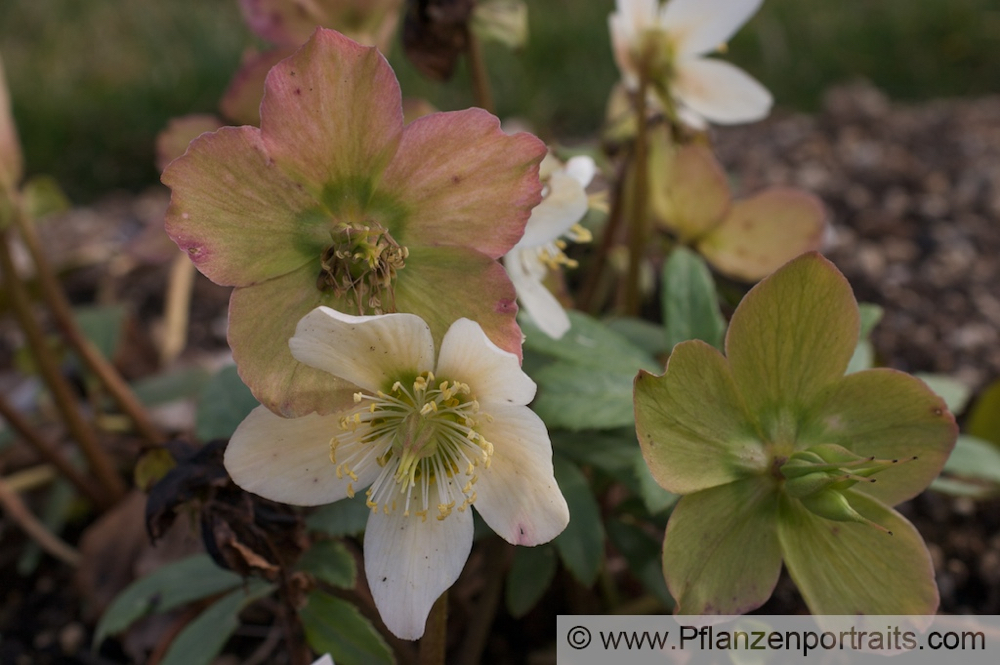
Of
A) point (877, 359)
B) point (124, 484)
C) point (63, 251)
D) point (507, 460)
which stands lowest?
point (63, 251)

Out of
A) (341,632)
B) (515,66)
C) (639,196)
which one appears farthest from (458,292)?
(515,66)

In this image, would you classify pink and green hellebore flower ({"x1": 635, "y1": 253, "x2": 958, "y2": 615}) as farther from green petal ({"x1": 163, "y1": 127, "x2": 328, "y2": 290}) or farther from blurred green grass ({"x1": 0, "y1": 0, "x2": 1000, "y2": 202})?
blurred green grass ({"x1": 0, "y1": 0, "x2": 1000, "y2": 202})

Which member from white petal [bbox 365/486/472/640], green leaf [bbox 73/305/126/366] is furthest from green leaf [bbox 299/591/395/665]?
green leaf [bbox 73/305/126/366]

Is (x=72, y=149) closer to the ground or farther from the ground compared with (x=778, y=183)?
closer to the ground

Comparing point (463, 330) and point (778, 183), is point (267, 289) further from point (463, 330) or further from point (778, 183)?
point (778, 183)

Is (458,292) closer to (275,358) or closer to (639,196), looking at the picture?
(275,358)

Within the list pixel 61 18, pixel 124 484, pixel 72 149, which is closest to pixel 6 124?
pixel 124 484

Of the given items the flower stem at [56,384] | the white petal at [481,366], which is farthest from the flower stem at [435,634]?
the flower stem at [56,384]
